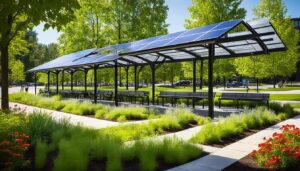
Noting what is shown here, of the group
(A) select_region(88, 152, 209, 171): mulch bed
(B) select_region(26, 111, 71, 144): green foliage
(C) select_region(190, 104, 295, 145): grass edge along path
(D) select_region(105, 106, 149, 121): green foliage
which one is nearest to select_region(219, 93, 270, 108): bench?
(C) select_region(190, 104, 295, 145): grass edge along path

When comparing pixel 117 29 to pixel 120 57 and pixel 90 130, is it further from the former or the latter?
pixel 90 130

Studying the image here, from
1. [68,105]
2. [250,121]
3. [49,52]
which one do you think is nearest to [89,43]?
[68,105]

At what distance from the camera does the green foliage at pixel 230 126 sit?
27.4ft

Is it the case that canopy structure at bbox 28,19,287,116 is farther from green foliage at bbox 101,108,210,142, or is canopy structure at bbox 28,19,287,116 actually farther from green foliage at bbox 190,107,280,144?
green foliage at bbox 190,107,280,144

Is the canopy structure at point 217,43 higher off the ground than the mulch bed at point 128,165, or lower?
higher

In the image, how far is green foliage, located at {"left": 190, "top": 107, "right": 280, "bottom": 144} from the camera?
8.35 meters

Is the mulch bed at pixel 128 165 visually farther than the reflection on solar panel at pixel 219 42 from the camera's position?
No

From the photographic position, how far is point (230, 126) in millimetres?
9266

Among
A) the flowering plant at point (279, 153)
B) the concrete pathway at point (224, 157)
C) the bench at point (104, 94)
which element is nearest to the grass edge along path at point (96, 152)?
the concrete pathway at point (224, 157)

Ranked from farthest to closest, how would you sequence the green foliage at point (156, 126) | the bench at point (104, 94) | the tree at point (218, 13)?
the tree at point (218, 13)
the bench at point (104, 94)
the green foliage at point (156, 126)

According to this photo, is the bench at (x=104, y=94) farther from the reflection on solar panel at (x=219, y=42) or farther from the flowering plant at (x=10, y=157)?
the flowering plant at (x=10, y=157)

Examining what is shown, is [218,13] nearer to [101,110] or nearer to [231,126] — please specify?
[101,110]

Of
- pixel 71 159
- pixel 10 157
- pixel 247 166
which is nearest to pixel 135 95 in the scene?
pixel 247 166

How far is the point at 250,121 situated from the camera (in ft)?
A: 35.0
